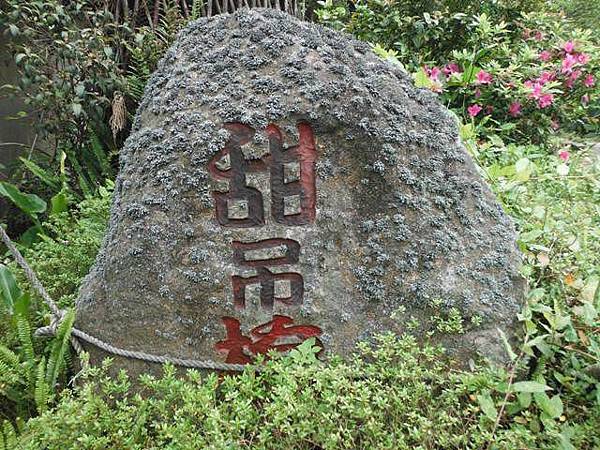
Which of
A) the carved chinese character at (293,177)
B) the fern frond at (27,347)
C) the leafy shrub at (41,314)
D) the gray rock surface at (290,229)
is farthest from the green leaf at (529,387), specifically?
the fern frond at (27,347)

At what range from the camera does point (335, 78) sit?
2129mm

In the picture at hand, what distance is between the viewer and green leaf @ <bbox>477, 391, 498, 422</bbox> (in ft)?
5.53

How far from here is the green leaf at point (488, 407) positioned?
1.69 m

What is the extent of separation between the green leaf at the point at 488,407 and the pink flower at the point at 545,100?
10.1 ft

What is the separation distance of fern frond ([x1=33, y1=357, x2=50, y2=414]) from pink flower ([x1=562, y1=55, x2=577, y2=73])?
4.36 m

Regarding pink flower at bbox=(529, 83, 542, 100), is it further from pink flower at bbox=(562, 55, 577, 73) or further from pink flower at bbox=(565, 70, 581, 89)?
pink flower at bbox=(565, 70, 581, 89)

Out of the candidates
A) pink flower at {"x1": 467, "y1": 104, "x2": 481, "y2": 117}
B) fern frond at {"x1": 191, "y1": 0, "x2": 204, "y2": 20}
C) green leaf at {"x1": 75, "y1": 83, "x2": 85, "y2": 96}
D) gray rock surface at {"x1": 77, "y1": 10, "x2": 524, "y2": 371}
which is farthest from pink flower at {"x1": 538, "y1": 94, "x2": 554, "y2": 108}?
→ green leaf at {"x1": 75, "y1": 83, "x2": 85, "y2": 96}

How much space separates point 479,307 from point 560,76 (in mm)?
3249

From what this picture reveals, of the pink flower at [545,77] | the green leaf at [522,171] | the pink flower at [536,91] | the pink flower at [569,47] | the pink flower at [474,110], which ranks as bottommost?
the green leaf at [522,171]

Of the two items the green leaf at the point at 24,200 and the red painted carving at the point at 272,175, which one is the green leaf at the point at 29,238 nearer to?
the green leaf at the point at 24,200

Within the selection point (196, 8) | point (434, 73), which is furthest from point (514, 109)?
point (196, 8)

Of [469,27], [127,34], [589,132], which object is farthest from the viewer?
[589,132]

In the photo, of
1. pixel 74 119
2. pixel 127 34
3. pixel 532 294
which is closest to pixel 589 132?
pixel 532 294

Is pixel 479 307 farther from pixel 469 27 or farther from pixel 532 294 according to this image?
pixel 469 27
